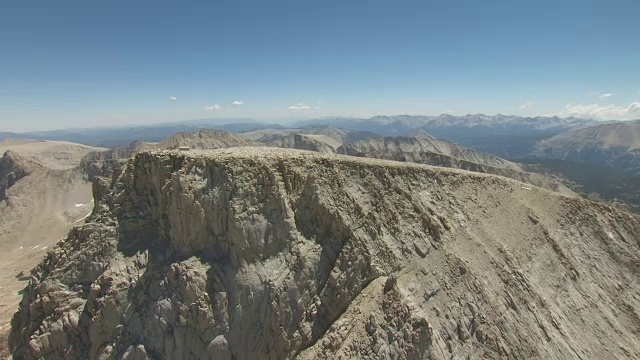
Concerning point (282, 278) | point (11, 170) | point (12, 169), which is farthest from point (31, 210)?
point (282, 278)

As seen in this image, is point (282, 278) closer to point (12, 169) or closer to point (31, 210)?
point (31, 210)

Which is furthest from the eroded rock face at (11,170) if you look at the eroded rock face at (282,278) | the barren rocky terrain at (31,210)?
the eroded rock face at (282,278)

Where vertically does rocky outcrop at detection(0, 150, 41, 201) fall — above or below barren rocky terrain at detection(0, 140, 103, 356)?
above

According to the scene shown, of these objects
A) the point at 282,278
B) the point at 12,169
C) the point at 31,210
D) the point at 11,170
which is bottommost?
the point at 31,210

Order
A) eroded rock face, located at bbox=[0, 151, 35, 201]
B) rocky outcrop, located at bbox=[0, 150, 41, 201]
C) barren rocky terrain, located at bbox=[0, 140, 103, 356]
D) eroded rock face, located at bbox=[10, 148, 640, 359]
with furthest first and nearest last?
rocky outcrop, located at bbox=[0, 150, 41, 201] → eroded rock face, located at bbox=[0, 151, 35, 201] → barren rocky terrain, located at bbox=[0, 140, 103, 356] → eroded rock face, located at bbox=[10, 148, 640, 359]

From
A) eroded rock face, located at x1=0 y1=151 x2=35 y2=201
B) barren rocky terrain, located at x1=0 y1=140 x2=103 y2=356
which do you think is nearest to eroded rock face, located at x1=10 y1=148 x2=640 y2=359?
barren rocky terrain, located at x1=0 y1=140 x2=103 y2=356

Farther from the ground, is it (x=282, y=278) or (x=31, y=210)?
(x=282, y=278)

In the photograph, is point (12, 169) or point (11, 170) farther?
point (12, 169)

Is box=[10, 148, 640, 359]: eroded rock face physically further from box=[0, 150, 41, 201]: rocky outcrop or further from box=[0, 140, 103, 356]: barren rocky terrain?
box=[0, 150, 41, 201]: rocky outcrop

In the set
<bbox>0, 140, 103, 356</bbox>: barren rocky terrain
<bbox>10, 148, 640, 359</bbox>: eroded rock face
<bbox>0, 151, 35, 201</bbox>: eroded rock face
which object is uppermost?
<bbox>10, 148, 640, 359</bbox>: eroded rock face

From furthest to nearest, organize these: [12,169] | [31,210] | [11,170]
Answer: [12,169], [11,170], [31,210]
